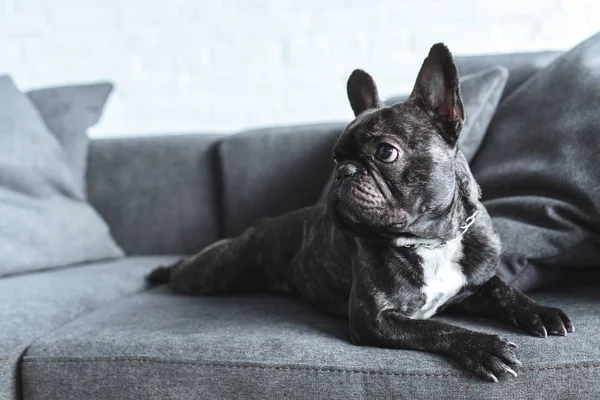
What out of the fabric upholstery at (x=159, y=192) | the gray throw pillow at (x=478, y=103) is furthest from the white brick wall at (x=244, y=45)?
the gray throw pillow at (x=478, y=103)

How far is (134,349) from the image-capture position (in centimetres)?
146

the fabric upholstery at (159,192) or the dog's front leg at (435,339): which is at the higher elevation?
the dog's front leg at (435,339)

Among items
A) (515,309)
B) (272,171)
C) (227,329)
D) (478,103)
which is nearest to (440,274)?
(515,309)

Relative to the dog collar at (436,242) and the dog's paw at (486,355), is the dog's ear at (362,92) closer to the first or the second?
the dog collar at (436,242)

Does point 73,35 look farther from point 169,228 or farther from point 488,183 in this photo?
point 488,183

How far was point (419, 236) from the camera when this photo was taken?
1452mm

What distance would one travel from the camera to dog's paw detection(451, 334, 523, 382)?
1.19m

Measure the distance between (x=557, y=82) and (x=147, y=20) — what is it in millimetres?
1994

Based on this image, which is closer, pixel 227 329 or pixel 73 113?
pixel 227 329

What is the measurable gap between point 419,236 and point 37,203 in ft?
5.13

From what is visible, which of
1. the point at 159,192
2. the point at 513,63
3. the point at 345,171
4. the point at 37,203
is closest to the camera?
the point at 345,171

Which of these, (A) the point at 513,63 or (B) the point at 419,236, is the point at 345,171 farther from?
(A) the point at 513,63

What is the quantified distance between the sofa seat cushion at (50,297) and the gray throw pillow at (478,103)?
77cm

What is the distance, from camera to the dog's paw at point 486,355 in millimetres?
1191
